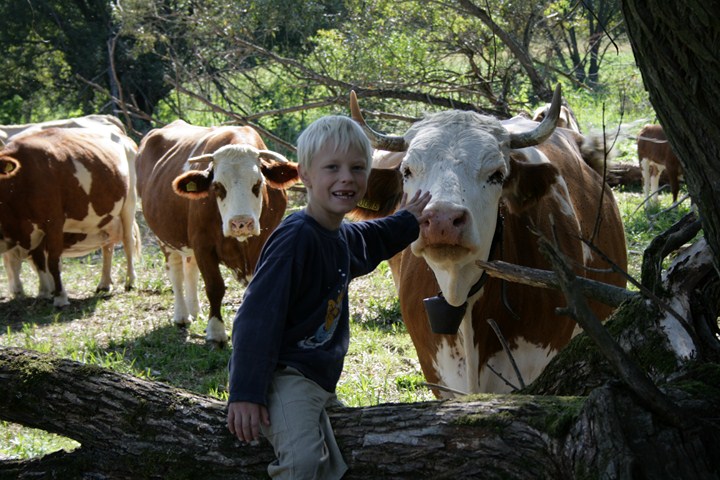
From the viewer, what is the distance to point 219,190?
24.5ft

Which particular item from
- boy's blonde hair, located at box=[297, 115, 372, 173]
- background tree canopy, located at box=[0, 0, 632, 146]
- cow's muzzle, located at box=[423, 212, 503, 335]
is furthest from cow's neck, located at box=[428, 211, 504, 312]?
background tree canopy, located at box=[0, 0, 632, 146]

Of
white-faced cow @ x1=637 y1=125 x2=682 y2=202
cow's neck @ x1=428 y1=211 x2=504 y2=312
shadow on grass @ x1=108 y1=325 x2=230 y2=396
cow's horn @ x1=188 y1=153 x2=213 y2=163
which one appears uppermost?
white-faced cow @ x1=637 y1=125 x2=682 y2=202

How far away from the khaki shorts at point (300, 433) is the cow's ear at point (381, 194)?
5.96ft

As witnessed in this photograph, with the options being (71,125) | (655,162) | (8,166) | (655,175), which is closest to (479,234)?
(8,166)

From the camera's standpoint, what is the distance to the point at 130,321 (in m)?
Answer: 9.12

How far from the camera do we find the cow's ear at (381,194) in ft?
13.7

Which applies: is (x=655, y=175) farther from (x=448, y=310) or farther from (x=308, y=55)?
(x=448, y=310)

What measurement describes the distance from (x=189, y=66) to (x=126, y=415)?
52.2 feet

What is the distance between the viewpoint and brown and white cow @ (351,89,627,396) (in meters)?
3.30

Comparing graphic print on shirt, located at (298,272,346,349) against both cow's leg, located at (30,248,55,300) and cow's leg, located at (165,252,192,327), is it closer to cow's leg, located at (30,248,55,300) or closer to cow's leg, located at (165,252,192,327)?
cow's leg, located at (165,252,192,327)

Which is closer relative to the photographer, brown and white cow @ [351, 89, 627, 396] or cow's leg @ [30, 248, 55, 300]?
brown and white cow @ [351, 89, 627, 396]

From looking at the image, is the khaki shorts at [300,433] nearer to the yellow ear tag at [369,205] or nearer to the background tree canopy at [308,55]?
the yellow ear tag at [369,205]

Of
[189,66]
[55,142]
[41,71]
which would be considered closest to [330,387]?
[55,142]

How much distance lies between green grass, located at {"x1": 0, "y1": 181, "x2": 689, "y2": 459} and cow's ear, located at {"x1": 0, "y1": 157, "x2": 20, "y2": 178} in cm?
165
